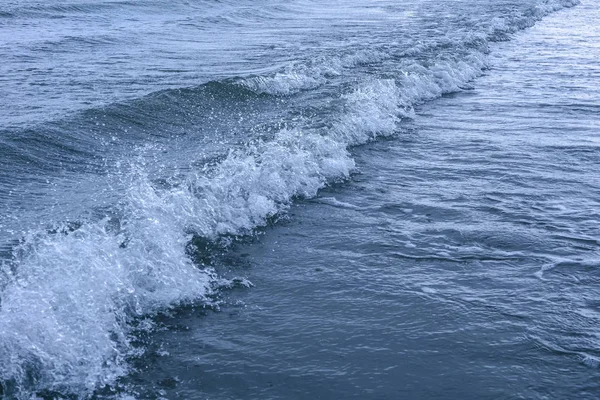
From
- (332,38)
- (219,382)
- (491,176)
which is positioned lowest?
(219,382)

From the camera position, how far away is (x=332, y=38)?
27250mm

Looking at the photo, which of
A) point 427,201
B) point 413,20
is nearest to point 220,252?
point 427,201

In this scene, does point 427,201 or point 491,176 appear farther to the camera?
point 491,176

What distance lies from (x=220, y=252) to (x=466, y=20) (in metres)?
28.8

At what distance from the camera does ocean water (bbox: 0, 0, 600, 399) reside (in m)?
5.99

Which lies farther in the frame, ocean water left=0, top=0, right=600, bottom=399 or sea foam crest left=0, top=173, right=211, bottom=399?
ocean water left=0, top=0, right=600, bottom=399

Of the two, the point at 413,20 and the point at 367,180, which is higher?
the point at 413,20

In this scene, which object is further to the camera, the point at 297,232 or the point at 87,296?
the point at 297,232

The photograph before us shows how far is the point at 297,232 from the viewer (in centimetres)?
909

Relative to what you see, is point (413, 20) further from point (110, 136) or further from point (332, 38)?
point (110, 136)

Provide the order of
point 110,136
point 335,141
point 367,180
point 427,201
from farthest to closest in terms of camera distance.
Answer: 1. point 110,136
2. point 335,141
3. point 367,180
4. point 427,201

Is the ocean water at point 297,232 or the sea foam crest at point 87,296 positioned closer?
the sea foam crest at point 87,296

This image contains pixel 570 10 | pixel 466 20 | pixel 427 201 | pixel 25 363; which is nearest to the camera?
pixel 25 363

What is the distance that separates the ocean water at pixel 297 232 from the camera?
5.99 meters
